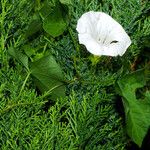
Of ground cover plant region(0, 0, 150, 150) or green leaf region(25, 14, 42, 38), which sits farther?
green leaf region(25, 14, 42, 38)

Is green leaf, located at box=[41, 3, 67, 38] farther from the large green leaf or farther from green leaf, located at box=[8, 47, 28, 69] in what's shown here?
the large green leaf

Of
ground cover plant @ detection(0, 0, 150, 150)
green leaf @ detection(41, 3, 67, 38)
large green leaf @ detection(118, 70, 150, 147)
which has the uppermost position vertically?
green leaf @ detection(41, 3, 67, 38)

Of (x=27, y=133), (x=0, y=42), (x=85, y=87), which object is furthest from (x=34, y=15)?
(x=27, y=133)

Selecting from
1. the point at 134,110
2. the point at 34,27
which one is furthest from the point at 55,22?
the point at 134,110

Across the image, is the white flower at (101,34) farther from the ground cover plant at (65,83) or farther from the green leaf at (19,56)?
the green leaf at (19,56)

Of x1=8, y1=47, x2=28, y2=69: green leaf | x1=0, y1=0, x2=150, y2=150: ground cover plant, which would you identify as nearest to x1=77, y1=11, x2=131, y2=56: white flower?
x1=0, y1=0, x2=150, y2=150: ground cover plant

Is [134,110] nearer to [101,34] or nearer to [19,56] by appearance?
[101,34]

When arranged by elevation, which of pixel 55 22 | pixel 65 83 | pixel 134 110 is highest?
pixel 55 22

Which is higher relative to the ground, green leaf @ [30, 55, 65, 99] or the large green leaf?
green leaf @ [30, 55, 65, 99]
